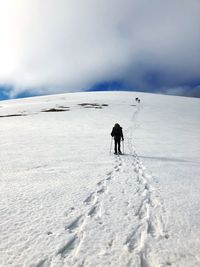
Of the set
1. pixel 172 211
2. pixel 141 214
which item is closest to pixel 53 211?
pixel 141 214

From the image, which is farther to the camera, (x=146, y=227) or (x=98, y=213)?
(x=98, y=213)

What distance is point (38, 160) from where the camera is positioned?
42.9 ft

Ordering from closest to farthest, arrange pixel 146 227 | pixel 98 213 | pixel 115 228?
1. pixel 115 228
2. pixel 146 227
3. pixel 98 213

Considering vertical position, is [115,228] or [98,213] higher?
[98,213]

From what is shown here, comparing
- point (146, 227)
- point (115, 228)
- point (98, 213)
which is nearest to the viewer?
point (115, 228)

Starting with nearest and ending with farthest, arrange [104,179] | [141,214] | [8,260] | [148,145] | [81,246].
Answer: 1. [8,260]
2. [81,246]
3. [141,214]
4. [104,179]
5. [148,145]

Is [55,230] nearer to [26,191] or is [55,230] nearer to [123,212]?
[123,212]

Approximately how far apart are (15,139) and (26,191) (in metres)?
13.5

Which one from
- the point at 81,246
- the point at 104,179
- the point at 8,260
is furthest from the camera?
the point at 104,179

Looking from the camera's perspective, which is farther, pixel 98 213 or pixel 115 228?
pixel 98 213

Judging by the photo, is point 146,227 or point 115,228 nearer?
point 115,228

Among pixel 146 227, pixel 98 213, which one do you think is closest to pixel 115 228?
pixel 146 227

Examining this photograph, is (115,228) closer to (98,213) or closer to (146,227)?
(146,227)

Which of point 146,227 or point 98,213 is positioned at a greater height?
point 98,213
